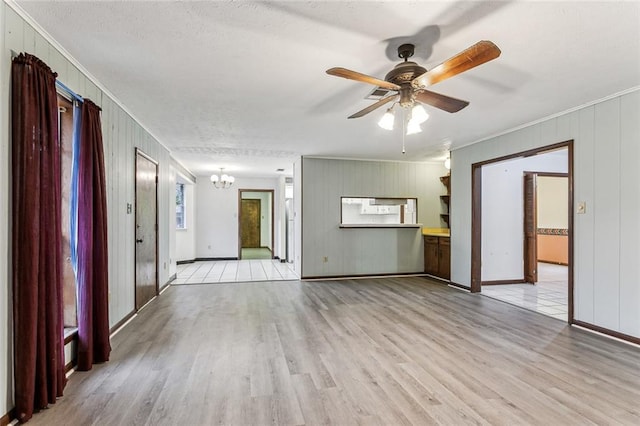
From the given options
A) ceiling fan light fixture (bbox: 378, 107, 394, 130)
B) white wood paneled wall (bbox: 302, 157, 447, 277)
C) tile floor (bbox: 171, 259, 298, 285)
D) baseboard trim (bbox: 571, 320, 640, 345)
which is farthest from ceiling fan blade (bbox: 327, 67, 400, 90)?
tile floor (bbox: 171, 259, 298, 285)

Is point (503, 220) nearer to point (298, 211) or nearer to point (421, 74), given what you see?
point (298, 211)

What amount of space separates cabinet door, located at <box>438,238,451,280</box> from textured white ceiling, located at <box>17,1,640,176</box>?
2.59 meters

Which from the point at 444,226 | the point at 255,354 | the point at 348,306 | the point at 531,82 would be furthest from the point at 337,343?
the point at 444,226

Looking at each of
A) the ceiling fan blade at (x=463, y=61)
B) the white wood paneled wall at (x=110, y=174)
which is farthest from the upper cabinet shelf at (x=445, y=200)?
the white wood paneled wall at (x=110, y=174)

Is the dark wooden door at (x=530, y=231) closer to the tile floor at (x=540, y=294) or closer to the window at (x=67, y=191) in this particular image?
the tile floor at (x=540, y=294)

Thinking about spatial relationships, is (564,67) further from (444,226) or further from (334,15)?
(444,226)

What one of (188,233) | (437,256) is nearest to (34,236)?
(437,256)

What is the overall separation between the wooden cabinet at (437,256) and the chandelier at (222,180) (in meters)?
4.93

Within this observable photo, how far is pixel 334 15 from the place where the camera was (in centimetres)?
192

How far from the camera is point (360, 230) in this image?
257 inches

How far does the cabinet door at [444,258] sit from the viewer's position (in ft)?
19.6

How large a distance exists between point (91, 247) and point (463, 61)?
2972mm

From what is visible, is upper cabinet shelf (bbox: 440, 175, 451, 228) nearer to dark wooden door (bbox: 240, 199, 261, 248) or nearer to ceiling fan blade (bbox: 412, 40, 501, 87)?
ceiling fan blade (bbox: 412, 40, 501, 87)

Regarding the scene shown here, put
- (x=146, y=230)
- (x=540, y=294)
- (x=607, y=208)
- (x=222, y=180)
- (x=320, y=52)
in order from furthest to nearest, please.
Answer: (x=222, y=180)
(x=540, y=294)
(x=146, y=230)
(x=607, y=208)
(x=320, y=52)
